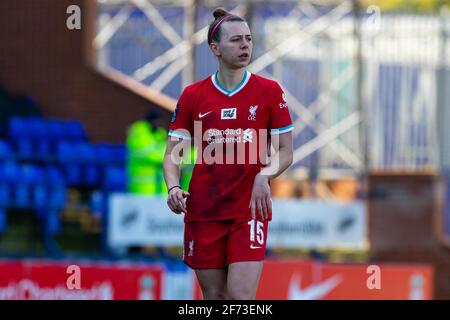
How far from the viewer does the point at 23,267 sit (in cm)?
1284

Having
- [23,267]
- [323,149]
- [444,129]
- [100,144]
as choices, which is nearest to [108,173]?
[100,144]

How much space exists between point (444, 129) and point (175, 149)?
9827 mm

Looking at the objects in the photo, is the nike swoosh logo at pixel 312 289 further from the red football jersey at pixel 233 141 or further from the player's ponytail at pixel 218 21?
the player's ponytail at pixel 218 21

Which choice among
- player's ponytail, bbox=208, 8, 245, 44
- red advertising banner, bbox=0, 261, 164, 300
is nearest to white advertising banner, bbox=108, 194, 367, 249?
red advertising banner, bbox=0, 261, 164, 300

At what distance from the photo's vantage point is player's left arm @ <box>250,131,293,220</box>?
6.89m

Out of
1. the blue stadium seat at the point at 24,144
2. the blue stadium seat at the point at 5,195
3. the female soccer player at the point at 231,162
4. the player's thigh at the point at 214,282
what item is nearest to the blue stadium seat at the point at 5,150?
the blue stadium seat at the point at 24,144

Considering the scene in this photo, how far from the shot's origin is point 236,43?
7.00 meters

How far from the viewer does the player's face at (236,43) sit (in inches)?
276

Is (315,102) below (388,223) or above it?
above

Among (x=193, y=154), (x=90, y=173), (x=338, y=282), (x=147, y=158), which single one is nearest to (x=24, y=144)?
(x=90, y=173)

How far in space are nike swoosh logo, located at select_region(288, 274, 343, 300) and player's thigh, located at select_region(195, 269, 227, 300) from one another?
613 centimetres

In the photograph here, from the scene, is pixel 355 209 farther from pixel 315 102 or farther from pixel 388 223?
pixel 315 102

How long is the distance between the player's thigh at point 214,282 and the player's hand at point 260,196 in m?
0.48

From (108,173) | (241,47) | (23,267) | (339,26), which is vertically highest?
(339,26)
